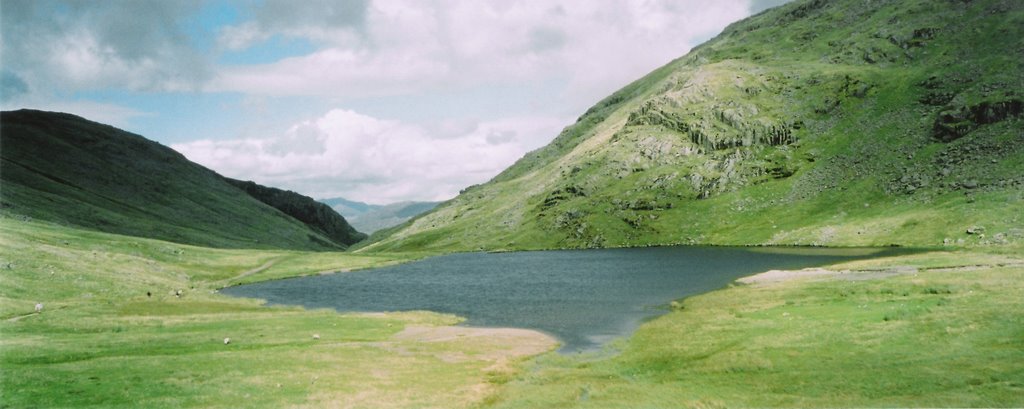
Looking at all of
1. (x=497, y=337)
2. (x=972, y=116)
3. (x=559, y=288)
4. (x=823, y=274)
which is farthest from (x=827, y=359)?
(x=972, y=116)

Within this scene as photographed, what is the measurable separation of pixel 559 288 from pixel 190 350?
66.8 metres

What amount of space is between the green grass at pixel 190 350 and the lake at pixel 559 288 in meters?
9.86

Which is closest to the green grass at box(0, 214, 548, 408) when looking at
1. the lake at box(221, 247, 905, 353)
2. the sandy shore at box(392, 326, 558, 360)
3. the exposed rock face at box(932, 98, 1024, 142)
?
the sandy shore at box(392, 326, 558, 360)

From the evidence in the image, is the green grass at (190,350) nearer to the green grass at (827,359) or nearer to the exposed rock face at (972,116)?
the green grass at (827,359)

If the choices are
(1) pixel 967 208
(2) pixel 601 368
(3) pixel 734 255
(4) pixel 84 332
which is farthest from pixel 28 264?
(1) pixel 967 208

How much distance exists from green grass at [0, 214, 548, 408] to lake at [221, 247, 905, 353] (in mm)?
9862

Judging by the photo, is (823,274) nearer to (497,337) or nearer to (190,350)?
(497,337)

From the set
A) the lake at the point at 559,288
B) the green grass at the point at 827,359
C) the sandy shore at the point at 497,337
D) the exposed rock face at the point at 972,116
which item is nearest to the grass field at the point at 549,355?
the green grass at the point at 827,359

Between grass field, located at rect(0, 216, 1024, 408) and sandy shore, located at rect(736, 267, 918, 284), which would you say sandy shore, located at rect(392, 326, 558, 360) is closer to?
grass field, located at rect(0, 216, 1024, 408)

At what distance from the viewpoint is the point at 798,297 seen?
212ft

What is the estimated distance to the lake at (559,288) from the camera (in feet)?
238

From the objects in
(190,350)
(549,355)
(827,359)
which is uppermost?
(190,350)

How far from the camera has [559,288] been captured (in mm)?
104000

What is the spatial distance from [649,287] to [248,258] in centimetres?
12480
